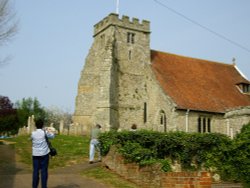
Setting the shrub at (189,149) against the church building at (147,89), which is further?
the church building at (147,89)

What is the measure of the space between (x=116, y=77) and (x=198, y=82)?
7.81 metres

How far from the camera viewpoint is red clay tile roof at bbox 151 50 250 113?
1190 inches

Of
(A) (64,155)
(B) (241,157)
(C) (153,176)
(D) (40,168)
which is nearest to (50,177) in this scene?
(D) (40,168)

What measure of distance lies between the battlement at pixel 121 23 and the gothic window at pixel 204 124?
32.3 feet

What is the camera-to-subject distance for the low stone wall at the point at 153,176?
9625mm

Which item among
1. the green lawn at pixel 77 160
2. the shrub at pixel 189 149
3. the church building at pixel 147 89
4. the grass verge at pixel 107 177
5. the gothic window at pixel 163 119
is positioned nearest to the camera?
the grass verge at pixel 107 177

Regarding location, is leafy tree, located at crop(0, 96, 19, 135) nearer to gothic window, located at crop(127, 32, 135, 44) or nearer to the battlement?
the battlement

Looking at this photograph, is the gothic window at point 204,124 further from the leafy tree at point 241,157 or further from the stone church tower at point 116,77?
the leafy tree at point 241,157

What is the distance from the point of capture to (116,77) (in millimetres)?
31125

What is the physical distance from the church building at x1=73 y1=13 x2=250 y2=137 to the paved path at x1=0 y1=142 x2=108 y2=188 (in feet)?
47.1

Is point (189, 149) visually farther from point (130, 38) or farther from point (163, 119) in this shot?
point (130, 38)

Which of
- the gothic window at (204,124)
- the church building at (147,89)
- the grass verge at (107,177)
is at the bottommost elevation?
the grass verge at (107,177)

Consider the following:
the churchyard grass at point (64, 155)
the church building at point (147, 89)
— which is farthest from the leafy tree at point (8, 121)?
the churchyard grass at point (64, 155)

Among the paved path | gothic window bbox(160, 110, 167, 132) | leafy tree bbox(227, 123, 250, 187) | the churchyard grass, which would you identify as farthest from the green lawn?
gothic window bbox(160, 110, 167, 132)
